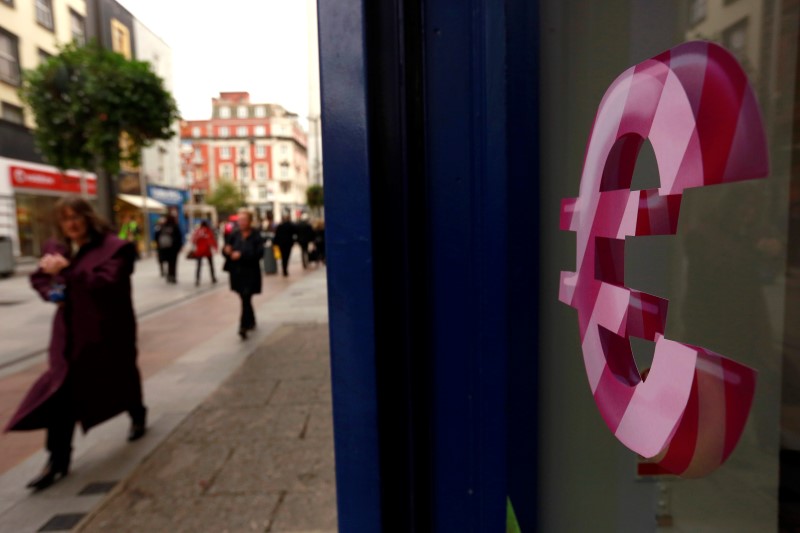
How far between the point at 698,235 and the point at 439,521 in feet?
2.24

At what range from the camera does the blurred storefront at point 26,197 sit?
18969mm

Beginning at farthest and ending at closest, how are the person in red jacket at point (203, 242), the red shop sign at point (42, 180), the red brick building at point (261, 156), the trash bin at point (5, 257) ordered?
the red brick building at point (261, 156), the red shop sign at point (42, 180), the trash bin at point (5, 257), the person in red jacket at point (203, 242)

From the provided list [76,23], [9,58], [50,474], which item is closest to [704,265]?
[50,474]

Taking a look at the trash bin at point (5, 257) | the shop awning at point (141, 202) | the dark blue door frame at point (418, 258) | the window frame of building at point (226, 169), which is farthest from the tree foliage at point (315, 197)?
the window frame of building at point (226, 169)

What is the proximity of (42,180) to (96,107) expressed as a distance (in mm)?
15077

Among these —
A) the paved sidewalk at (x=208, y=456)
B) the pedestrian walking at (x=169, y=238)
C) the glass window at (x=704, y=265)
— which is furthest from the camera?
the pedestrian walking at (x=169, y=238)

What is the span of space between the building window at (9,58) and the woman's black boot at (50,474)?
75.2 feet

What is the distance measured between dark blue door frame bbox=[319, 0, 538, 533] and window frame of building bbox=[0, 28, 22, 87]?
25641 millimetres

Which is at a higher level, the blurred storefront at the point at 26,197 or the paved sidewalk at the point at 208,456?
the blurred storefront at the point at 26,197

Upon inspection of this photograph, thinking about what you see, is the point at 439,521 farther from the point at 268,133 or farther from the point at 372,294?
the point at 268,133

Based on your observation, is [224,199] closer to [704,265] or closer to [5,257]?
[5,257]

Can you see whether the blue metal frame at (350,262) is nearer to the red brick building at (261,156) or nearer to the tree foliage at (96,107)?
the tree foliage at (96,107)

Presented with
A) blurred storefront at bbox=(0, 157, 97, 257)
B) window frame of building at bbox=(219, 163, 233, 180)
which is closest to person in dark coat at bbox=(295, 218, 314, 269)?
blurred storefront at bbox=(0, 157, 97, 257)

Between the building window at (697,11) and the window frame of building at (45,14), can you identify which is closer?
the building window at (697,11)
